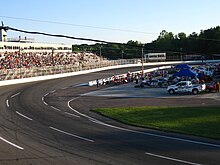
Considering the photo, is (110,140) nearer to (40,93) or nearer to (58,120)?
(58,120)

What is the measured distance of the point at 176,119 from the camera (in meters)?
24.0

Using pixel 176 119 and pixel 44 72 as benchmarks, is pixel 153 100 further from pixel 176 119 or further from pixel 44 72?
pixel 44 72

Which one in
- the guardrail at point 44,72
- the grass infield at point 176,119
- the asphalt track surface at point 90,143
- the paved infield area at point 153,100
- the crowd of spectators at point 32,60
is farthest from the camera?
the crowd of spectators at point 32,60

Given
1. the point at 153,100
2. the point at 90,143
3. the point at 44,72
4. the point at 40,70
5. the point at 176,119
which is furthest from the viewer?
Answer: the point at 44,72

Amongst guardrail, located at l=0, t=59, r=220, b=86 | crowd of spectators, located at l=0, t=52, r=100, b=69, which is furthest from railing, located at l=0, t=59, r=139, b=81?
crowd of spectators, located at l=0, t=52, r=100, b=69

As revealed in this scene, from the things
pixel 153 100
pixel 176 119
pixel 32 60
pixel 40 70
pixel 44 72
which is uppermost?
pixel 32 60

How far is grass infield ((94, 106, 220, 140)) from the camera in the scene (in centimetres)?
2000

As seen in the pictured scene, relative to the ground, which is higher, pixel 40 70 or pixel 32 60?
pixel 32 60

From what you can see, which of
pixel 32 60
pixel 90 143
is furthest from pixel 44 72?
pixel 90 143

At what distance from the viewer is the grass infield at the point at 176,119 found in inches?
787

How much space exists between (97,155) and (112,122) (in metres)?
9.79

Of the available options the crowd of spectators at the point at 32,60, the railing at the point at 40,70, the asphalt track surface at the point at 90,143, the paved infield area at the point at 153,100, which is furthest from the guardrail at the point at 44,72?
the asphalt track surface at the point at 90,143

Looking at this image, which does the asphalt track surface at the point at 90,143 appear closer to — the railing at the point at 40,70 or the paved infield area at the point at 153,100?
the paved infield area at the point at 153,100

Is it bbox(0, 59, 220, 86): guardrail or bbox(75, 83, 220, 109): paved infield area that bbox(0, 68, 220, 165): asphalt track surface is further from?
bbox(0, 59, 220, 86): guardrail
